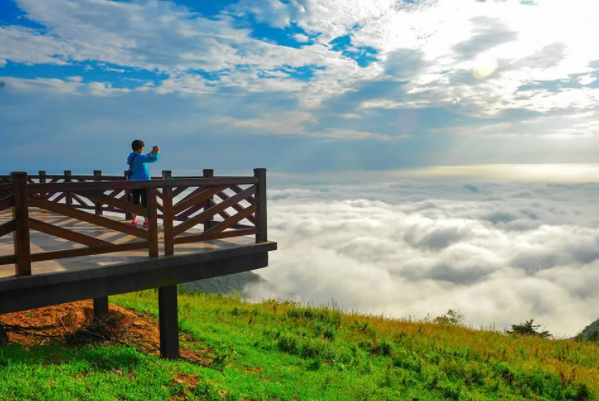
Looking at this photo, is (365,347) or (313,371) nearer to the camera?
(313,371)

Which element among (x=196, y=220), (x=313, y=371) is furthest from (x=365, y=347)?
(x=196, y=220)

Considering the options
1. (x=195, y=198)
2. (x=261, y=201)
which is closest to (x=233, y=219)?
(x=261, y=201)

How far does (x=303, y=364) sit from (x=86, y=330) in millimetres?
4672

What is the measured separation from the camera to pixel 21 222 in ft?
19.4

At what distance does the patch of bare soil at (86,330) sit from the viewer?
8117mm

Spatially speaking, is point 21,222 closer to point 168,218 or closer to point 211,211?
point 168,218

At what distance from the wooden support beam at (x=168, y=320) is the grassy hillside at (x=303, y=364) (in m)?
0.47

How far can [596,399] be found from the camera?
34.0 feet

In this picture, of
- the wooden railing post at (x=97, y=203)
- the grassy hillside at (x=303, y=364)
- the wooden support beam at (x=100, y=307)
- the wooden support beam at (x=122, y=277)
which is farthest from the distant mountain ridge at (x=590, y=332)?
the wooden railing post at (x=97, y=203)

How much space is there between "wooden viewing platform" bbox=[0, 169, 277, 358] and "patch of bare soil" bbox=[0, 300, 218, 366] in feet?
2.32

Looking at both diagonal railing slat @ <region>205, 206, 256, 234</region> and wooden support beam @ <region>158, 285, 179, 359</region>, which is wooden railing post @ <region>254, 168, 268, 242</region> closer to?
diagonal railing slat @ <region>205, 206, 256, 234</region>

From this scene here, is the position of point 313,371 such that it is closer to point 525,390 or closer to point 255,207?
point 255,207

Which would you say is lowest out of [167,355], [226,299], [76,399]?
[226,299]

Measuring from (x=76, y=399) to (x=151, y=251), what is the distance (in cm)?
249
